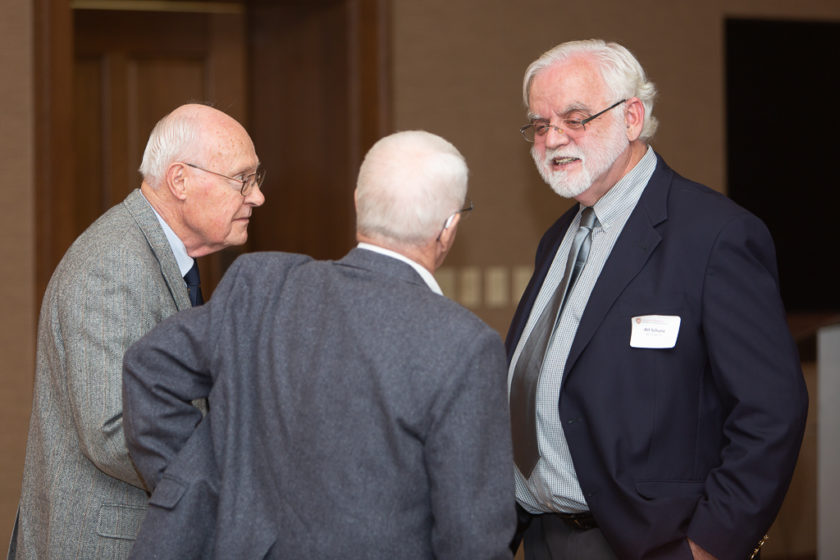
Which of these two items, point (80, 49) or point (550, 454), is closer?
point (550, 454)

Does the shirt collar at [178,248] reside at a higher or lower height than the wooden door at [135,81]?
lower

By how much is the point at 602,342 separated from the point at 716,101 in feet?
10.7

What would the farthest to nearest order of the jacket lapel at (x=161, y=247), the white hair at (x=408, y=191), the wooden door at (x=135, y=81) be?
the wooden door at (x=135, y=81)
the jacket lapel at (x=161, y=247)
the white hair at (x=408, y=191)

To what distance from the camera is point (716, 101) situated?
4887 mm

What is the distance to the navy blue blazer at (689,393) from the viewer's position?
6.31ft

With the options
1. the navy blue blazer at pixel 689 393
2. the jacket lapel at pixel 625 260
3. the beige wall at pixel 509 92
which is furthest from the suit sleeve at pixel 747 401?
the beige wall at pixel 509 92

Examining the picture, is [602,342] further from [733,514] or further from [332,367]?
[332,367]

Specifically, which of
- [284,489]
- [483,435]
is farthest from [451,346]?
[284,489]

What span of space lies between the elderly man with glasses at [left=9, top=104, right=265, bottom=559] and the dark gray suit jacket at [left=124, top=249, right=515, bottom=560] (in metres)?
0.22

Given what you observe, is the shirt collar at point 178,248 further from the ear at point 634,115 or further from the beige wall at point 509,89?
the beige wall at point 509,89

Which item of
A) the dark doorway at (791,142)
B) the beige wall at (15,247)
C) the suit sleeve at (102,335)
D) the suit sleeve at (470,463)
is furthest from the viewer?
the dark doorway at (791,142)

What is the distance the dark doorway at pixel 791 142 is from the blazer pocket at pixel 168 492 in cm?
402

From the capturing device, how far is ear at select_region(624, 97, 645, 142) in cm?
229

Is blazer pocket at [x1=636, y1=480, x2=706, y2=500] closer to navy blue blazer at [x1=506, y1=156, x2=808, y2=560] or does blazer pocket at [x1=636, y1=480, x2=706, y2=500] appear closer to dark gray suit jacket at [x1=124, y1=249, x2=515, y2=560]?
navy blue blazer at [x1=506, y1=156, x2=808, y2=560]
